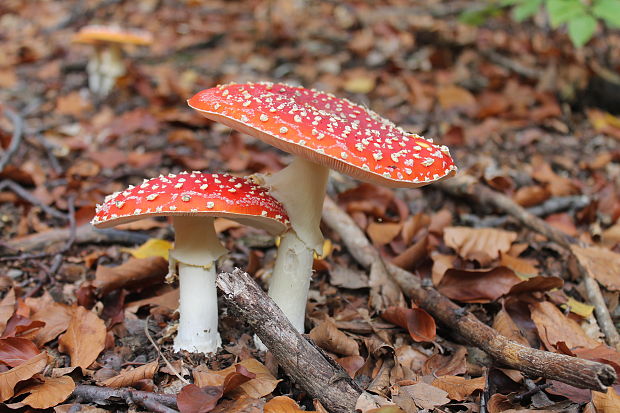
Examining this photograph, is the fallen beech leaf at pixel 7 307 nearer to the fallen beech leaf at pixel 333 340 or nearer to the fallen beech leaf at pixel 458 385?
the fallen beech leaf at pixel 333 340

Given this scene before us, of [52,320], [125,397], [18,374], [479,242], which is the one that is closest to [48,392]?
[18,374]

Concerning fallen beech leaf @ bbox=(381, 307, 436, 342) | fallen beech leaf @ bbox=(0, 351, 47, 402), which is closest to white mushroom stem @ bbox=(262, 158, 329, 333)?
fallen beech leaf @ bbox=(381, 307, 436, 342)

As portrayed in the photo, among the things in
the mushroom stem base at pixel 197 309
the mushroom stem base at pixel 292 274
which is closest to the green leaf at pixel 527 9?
the mushroom stem base at pixel 292 274

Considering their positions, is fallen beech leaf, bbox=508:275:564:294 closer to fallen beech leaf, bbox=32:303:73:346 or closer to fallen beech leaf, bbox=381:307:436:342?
fallen beech leaf, bbox=381:307:436:342

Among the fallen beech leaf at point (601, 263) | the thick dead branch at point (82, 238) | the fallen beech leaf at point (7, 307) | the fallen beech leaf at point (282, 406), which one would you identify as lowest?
the thick dead branch at point (82, 238)

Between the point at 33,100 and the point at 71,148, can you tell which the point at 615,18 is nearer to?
the point at 71,148

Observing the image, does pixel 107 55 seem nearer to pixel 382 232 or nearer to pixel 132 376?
pixel 382 232
